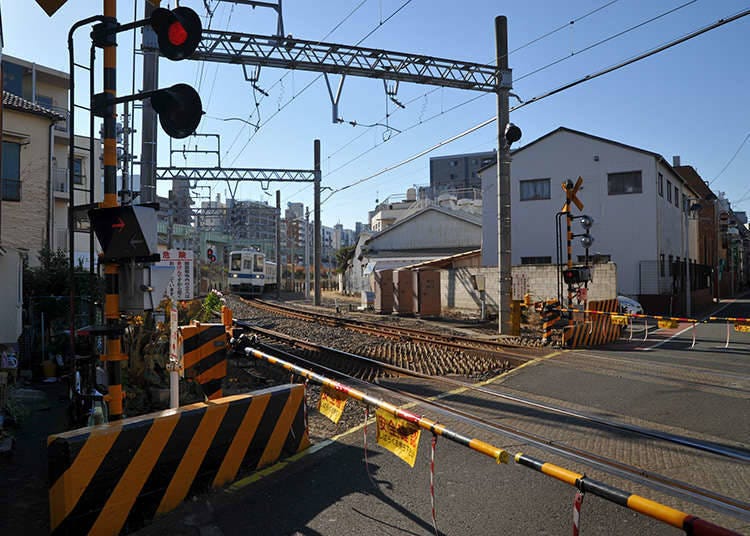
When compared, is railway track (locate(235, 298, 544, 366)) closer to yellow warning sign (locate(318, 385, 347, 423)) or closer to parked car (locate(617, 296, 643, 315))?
yellow warning sign (locate(318, 385, 347, 423))

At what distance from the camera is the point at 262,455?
5.08 metres

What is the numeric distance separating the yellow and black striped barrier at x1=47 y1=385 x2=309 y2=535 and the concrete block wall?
16.3 meters

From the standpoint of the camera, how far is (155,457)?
163 inches

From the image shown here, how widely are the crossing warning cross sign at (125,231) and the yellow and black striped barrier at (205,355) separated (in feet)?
4.53

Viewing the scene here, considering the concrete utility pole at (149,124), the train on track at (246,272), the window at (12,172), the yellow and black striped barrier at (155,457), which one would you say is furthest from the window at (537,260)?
the yellow and black striped barrier at (155,457)

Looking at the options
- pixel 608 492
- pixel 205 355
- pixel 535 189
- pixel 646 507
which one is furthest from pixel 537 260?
pixel 646 507

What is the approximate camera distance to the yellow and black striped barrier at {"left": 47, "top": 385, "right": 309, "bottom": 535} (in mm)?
3672

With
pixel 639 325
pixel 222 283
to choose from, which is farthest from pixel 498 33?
pixel 222 283

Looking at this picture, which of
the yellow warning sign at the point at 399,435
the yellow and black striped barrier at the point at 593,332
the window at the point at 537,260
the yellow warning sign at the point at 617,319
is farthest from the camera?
the window at the point at 537,260

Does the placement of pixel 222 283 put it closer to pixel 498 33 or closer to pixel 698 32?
pixel 498 33

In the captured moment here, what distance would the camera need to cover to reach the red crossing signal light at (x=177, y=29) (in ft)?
15.2

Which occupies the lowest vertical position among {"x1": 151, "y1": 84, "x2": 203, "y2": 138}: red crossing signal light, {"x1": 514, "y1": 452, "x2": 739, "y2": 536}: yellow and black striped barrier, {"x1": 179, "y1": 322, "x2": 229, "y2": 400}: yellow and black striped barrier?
{"x1": 514, "y1": 452, "x2": 739, "y2": 536}: yellow and black striped barrier

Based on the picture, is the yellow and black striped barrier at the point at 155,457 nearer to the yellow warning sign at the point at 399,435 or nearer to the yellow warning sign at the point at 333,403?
the yellow warning sign at the point at 333,403

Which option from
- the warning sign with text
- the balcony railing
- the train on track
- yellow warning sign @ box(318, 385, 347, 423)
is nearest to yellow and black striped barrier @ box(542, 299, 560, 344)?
yellow warning sign @ box(318, 385, 347, 423)
